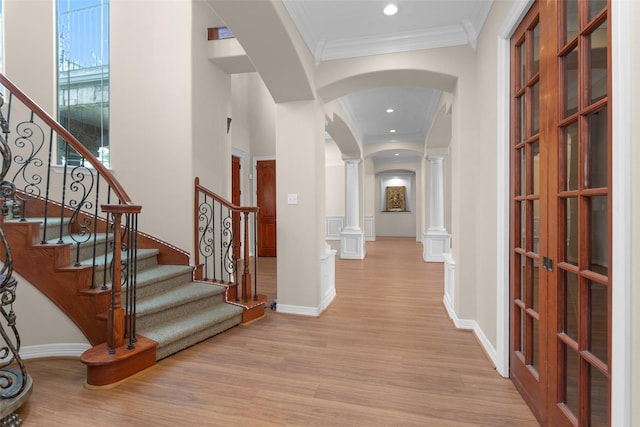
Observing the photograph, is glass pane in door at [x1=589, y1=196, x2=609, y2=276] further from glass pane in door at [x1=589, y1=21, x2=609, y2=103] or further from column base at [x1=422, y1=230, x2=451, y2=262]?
column base at [x1=422, y1=230, x2=451, y2=262]

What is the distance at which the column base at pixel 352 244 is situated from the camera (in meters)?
7.18

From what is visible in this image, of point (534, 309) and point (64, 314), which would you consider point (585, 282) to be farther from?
point (64, 314)

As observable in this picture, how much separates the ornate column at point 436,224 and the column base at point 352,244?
1470 mm

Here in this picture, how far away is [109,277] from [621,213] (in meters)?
3.42

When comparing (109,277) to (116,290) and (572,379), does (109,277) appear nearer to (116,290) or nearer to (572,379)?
(116,290)

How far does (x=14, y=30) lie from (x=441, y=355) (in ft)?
18.2

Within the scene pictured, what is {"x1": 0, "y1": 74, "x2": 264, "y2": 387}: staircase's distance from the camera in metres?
2.17

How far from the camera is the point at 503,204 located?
2119mm

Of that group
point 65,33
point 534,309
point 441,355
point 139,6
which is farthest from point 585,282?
point 65,33

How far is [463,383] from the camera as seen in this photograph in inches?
79.7

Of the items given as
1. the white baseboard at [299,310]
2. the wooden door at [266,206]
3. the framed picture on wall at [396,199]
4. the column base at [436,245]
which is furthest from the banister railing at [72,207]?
the framed picture on wall at [396,199]

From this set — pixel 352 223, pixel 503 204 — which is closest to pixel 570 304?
pixel 503 204

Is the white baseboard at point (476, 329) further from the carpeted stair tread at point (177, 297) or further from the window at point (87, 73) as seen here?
the window at point (87, 73)

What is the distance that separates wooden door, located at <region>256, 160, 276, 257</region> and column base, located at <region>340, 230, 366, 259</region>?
66.6 inches
